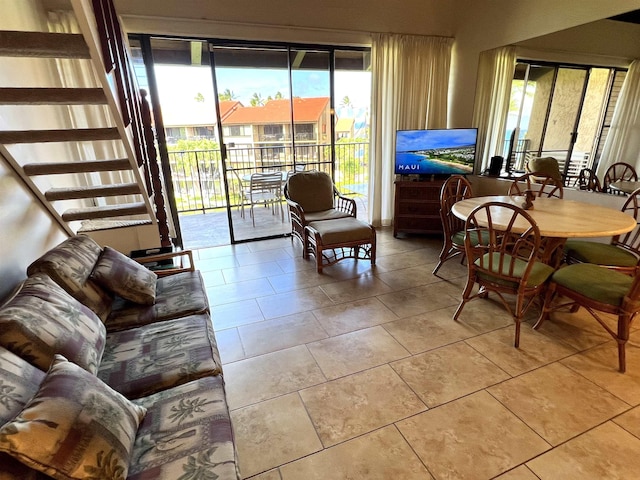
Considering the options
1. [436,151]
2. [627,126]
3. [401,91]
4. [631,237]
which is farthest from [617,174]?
[401,91]

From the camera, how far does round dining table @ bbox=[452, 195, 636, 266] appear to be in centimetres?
205

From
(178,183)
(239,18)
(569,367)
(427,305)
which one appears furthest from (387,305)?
(178,183)

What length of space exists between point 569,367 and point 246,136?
398cm

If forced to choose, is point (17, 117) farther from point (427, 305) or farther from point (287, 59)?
point (427, 305)

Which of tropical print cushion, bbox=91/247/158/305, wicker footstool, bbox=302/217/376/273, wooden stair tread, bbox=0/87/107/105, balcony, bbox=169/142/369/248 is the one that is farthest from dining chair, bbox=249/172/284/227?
wooden stair tread, bbox=0/87/107/105

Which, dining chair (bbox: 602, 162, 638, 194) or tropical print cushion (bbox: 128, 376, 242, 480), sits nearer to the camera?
tropical print cushion (bbox: 128, 376, 242, 480)

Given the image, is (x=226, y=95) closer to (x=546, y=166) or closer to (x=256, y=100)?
(x=256, y=100)

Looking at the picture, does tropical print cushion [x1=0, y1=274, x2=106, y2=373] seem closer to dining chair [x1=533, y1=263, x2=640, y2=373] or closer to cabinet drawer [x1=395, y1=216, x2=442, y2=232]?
dining chair [x1=533, y1=263, x2=640, y2=373]

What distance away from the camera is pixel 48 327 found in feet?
4.45

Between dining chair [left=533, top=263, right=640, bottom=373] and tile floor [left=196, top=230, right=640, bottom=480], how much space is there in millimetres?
230

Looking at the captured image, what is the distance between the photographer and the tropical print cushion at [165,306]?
1.88 metres

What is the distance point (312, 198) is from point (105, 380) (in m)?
2.76

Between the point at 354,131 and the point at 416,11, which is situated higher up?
the point at 416,11

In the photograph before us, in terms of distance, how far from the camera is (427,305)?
8.79 ft
